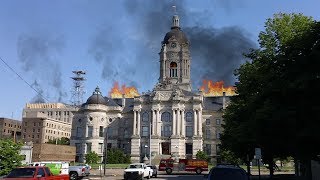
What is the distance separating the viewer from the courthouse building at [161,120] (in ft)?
363

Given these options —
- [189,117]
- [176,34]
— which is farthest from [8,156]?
[176,34]

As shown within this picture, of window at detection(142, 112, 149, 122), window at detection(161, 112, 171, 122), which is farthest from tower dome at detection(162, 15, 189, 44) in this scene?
window at detection(161, 112, 171, 122)

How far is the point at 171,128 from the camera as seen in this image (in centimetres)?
11181

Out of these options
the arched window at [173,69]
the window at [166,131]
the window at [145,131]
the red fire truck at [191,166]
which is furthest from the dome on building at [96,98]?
the red fire truck at [191,166]

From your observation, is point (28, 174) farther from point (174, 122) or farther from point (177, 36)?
point (177, 36)

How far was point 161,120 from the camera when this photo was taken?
11312 cm

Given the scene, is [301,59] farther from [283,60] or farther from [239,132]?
[239,132]

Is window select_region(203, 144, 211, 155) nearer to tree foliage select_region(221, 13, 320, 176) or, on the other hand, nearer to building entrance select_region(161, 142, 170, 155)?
building entrance select_region(161, 142, 170, 155)

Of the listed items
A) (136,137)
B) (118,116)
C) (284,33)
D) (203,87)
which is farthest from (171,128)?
(284,33)

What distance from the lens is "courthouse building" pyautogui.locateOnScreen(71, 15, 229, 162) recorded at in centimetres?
11056

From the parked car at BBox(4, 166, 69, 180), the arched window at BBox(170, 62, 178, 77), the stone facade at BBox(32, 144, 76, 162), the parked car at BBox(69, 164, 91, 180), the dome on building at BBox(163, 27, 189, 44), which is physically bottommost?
the parked car at BBox(69, 164, 91, 180)

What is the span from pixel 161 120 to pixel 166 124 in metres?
1.86

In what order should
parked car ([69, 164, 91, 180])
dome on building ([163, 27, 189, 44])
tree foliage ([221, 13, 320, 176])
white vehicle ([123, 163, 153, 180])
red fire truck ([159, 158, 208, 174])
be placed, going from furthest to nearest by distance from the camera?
dome on building ([163, 27, 189, 44])
red fire truck ([159, 158, 208, 174])
parked car ([69, 164, 91, 180])
white vehicle ([123, 163, 153, 180])
tree foliage ([221, 13, 320, 176])

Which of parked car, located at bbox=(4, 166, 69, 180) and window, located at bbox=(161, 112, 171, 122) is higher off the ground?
window, located at bbox=(161, 112, 171, 122)
